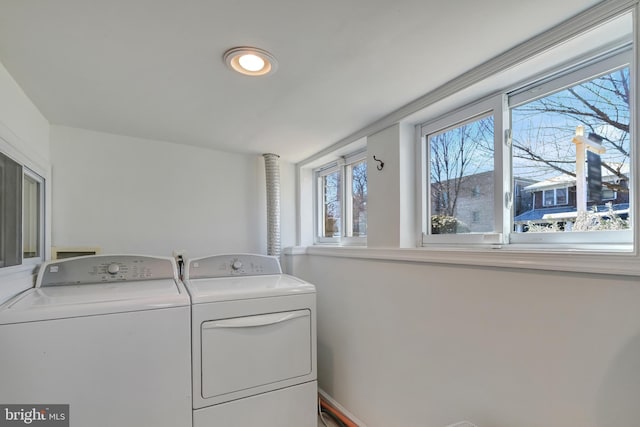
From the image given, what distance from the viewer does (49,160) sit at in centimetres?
195

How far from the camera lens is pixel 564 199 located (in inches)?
47.0

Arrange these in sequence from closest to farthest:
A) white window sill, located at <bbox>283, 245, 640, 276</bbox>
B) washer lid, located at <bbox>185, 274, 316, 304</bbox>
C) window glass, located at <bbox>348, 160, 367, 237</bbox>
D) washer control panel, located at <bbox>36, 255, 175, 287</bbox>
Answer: white window sill, located at <bbox>283, 245, 640, 276</bbox> → washer lid, located at <bbox>185, 274, 316, 304</bbox> → washer control panel, located at <bbox>36, 255, 175, 287</bbox> → window glass, located at <bbox>348, 160, 367, 237</bbox>

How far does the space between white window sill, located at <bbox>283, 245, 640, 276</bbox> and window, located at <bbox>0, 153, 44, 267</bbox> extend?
69.1 inches

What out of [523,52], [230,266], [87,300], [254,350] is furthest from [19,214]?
[523,52]

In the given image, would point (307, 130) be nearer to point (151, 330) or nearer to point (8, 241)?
point (151, 330)

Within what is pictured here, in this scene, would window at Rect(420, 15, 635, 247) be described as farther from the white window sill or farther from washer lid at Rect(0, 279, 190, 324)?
washer lid at Rect(0, 279, 190, 324)

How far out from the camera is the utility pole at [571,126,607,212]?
44.5 inches

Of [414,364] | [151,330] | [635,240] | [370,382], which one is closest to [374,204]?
[414,364]

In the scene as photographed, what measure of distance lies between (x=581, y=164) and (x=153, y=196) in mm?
2435

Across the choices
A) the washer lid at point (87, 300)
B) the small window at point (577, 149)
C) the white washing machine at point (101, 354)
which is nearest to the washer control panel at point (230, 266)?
the washer lid at point (87, 300)

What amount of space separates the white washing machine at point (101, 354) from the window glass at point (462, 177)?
133 cm

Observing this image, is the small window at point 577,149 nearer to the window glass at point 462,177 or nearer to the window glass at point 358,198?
the window glass at point 462,177

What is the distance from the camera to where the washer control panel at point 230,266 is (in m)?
1.83

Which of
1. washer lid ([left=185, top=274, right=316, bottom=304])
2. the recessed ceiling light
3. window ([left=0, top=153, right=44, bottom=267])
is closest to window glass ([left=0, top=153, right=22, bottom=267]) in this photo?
window ([left=0, top=153, right=44, bottom=267])
